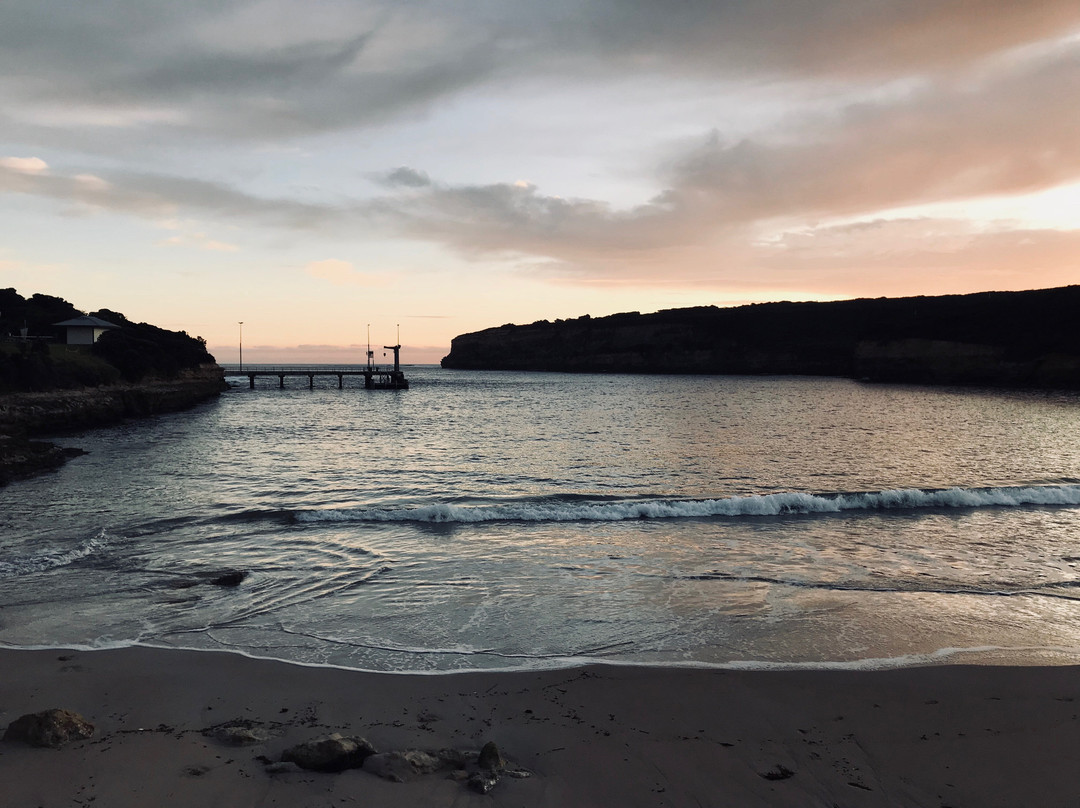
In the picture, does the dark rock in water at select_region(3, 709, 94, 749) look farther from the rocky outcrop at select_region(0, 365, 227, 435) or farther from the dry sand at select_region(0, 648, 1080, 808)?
the rocky outcrop at select_region(0, 365, 227, 435)

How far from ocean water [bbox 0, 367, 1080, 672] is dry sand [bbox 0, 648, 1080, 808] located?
56cm

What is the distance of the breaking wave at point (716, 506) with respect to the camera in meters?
15.7

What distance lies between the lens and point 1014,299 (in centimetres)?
11212

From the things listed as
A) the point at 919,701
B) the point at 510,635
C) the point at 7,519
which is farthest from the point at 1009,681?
the point at 7,519

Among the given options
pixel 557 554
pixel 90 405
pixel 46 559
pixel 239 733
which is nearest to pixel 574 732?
pixel 239 733

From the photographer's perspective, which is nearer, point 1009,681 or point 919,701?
point 919,701

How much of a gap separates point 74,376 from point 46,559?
39.0 meters

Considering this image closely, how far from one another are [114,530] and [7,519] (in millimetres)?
3045

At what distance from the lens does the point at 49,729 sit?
5.01m

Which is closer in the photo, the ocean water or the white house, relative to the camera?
the ocean water

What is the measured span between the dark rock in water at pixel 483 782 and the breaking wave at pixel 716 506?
10.7m

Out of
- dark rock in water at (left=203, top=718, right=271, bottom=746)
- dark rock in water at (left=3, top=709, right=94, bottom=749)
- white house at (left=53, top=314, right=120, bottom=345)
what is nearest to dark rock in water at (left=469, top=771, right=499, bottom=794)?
dark rock in water at (left=203, top=718, right=271, bottom=746)

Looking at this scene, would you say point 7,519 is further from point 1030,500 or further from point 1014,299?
point 1014,299

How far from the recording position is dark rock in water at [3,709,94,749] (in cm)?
494
